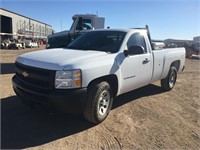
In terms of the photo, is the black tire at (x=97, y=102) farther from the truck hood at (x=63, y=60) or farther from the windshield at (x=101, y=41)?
the windshield at (x=101, y=41)

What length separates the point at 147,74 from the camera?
18.7 ft

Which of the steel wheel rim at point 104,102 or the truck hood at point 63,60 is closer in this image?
the truck hood at point 63,60

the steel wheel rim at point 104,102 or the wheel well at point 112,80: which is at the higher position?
the wheel well at point 112,80

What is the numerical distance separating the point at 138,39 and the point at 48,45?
769 cm

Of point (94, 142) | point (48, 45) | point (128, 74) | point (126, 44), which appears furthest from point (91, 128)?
point (48, 45)

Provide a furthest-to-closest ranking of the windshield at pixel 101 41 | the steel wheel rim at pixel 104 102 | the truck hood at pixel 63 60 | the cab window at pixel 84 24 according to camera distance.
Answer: the cab window at pixel 84 24 → the windshield at pixel 101 41 → the steel wheel rim at pixel 104 102 → the truck hood at pixel 63 60

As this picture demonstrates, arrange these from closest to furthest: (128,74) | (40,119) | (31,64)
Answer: (31,64), (40,119), (128,74)

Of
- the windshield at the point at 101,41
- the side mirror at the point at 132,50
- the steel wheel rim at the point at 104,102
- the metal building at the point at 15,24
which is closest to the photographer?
the steel wheel rim at the point at 104,102

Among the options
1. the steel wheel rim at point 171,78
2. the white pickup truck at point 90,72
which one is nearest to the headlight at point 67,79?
the white pickup truck at point 90,72

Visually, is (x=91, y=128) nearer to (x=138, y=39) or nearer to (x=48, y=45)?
(x=138, y=39)

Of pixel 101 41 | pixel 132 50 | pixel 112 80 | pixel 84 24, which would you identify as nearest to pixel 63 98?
pixel 112 80

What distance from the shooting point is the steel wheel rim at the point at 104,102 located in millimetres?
4367

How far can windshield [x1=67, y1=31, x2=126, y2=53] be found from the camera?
502 centimetres

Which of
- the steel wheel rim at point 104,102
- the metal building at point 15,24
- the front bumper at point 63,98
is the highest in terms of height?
the metal building at point 15,24
